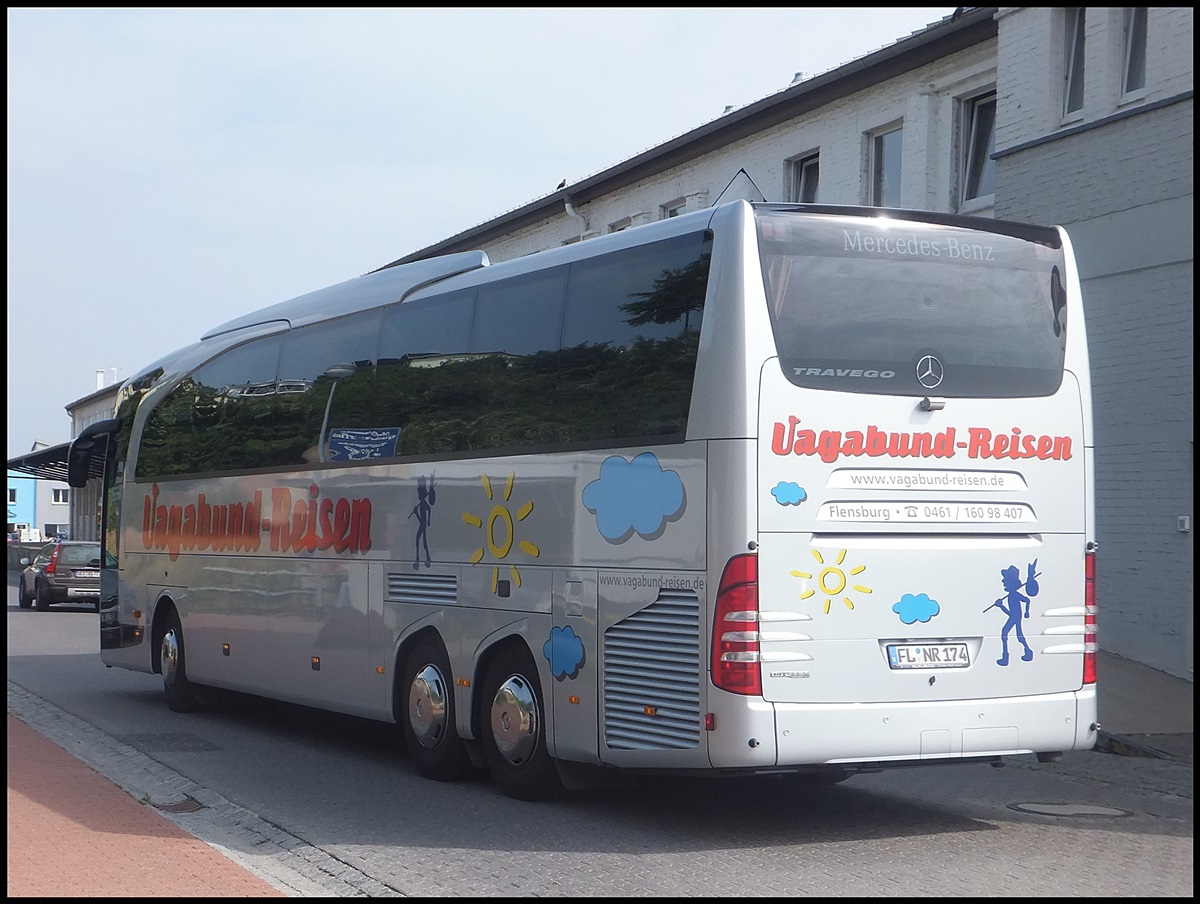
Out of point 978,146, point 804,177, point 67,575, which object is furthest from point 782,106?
point 67,575

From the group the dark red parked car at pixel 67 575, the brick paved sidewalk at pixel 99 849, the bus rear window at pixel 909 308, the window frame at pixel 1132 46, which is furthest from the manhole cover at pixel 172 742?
the dark red parked car at pixel 67 575

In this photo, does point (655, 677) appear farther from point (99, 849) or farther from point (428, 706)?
point (99, 849)

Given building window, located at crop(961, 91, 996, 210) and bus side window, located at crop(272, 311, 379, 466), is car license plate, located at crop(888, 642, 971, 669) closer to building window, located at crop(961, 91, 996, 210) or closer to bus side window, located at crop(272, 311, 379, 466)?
bus side window, located at crop(272, 311, 379, 466)

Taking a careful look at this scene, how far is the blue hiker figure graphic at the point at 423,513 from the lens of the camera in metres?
11.1

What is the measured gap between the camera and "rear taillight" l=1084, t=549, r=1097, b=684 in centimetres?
912

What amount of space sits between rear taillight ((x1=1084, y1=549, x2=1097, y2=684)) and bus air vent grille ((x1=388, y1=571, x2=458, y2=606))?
4.13 m

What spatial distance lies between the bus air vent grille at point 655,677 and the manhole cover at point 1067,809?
2.60m

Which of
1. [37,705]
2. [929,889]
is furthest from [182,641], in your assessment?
[929,889]

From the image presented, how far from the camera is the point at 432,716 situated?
11.0 m

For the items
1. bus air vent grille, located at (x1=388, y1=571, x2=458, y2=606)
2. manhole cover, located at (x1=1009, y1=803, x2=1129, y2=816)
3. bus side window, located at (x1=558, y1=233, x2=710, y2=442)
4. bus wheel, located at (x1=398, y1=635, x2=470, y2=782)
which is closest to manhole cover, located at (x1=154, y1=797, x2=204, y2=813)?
bus wheel, located at (x1=398, y1=635, x2=470, y2=782)

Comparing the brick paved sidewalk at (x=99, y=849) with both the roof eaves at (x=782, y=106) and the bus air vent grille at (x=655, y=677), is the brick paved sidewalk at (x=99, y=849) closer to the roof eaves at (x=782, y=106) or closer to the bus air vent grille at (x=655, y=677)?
the bus air vent grille at (x=655, y=677)

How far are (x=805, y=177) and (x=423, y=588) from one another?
601 inches

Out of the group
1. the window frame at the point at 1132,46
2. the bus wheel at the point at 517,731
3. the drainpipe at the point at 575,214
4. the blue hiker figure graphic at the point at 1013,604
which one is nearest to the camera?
the blue hiker figure graphic at the point at 1013,604

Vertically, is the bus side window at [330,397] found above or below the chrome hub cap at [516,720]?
above
